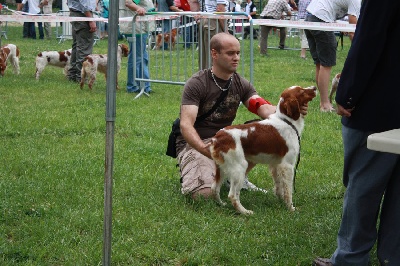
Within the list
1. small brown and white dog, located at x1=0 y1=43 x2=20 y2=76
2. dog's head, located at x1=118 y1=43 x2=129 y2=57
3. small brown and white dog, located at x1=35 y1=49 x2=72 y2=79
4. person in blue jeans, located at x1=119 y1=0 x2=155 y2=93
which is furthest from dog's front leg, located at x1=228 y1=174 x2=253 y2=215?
small brown and white dog, located at x1=0 y1=43 x2=20 y2=76

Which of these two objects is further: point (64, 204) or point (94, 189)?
point (94, 189)

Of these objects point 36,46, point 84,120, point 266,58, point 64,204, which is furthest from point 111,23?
point 36,46

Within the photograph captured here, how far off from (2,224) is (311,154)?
11.5 feet

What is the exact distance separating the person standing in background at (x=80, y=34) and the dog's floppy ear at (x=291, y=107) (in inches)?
312

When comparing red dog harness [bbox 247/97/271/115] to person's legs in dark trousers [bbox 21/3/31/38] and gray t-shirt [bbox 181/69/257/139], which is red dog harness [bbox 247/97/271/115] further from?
person's legs in dark trousers [bbox 21/3/31/38]

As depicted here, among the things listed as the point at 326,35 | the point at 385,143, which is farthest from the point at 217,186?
the point at 326,35

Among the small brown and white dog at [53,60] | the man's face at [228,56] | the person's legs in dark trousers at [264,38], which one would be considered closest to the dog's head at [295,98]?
the man's face at [228,56]

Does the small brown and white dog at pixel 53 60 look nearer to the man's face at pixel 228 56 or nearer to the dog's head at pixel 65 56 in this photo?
the dog's head at pixel 65 56

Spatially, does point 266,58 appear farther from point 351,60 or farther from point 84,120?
point 351,60

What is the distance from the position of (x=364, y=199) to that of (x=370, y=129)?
394mm

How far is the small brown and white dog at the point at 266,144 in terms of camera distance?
17.6 ft

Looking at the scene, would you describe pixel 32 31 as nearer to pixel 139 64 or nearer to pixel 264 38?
pixel 264 38

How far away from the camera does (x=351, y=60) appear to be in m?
3.72

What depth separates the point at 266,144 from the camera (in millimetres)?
5453
